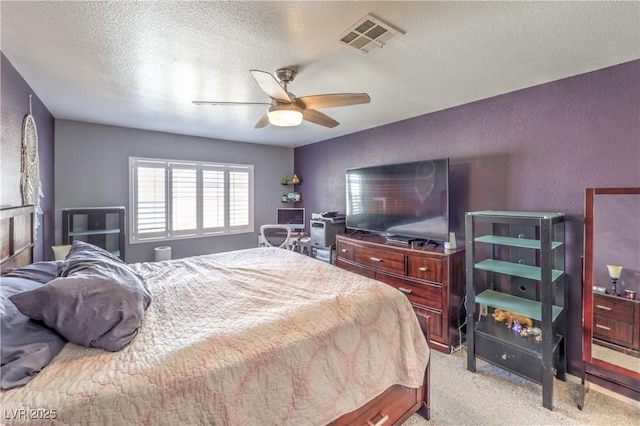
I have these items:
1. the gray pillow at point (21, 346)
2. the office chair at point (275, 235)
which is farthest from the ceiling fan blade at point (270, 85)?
the office chair at point (275, 235)

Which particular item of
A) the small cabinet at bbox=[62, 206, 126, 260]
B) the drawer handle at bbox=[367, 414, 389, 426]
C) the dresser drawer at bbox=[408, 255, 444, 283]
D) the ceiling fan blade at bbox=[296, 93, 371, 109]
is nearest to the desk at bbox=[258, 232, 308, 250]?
the small cabinet at bbox=[62, 206, 126, 260]

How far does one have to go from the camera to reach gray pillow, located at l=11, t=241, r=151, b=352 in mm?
1091

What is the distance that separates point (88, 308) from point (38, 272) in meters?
0.78

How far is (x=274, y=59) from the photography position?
1.93 meters

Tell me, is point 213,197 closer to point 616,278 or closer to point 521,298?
point 521,298

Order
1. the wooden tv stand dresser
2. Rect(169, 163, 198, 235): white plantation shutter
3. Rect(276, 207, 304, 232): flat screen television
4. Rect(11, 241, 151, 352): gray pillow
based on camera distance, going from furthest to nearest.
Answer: Rect(276, 207, 304, 232): flat screen television → Rect(169, 163, 198, 235): white plantation shutter → the wooden tv stand dresser → Rect(11, 241, 151, 352): gray pillow

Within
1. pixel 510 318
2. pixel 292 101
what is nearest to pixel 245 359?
pixel 292 101

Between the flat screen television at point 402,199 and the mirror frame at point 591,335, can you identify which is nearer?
the mirror frame at point 591,335

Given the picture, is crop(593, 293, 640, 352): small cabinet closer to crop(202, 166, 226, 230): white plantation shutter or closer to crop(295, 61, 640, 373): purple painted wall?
crop(295, 61, 640, 373): purple painted wall

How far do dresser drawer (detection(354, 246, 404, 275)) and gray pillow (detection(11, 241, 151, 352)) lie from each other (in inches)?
90.4

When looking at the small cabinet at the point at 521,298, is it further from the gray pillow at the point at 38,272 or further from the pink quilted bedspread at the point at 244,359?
the gray pillow at the point at 38,272

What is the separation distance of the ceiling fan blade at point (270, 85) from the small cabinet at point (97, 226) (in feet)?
9.47

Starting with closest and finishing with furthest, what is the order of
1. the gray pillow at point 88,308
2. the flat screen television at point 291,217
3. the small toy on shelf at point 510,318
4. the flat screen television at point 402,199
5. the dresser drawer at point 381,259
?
the gray pillow at point 88,308 → the small toy on shelf at point 510,318 → the flat screen television at point 402,199 → the dresser drawer at point 381,259 → the flat screen television at point 291,217

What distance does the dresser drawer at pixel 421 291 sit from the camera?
263 centimetres
